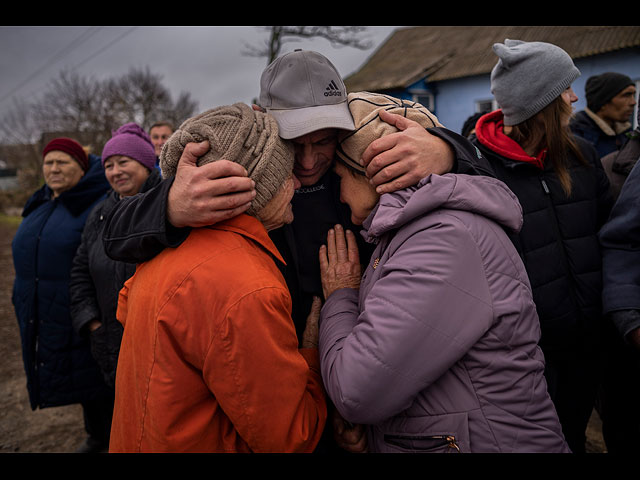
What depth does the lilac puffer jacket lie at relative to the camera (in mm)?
1168

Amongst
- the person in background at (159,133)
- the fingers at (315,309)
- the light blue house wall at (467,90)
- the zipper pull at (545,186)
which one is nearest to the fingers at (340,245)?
the fingers at (315,309)

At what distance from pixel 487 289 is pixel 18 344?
6.72 m

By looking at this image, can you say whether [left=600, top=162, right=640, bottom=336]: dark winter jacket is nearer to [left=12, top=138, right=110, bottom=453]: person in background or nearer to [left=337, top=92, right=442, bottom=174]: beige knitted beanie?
[left=337, top=92, right=442, bottom=174]: beige knitted beanie

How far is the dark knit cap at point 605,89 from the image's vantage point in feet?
12.8

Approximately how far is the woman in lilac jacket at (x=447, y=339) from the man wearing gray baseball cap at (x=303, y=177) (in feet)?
0.56

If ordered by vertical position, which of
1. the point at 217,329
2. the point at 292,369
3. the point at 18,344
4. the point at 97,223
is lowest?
the point at 18,344

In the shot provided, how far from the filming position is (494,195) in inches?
52.7

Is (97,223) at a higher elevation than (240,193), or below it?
below

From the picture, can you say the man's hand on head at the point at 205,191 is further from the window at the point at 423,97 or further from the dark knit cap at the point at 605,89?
the window at the point at 423,97

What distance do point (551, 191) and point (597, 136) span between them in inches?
98.3

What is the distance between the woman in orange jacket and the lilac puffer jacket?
0.65 ft

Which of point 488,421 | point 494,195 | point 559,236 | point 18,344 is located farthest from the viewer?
point 18,344
